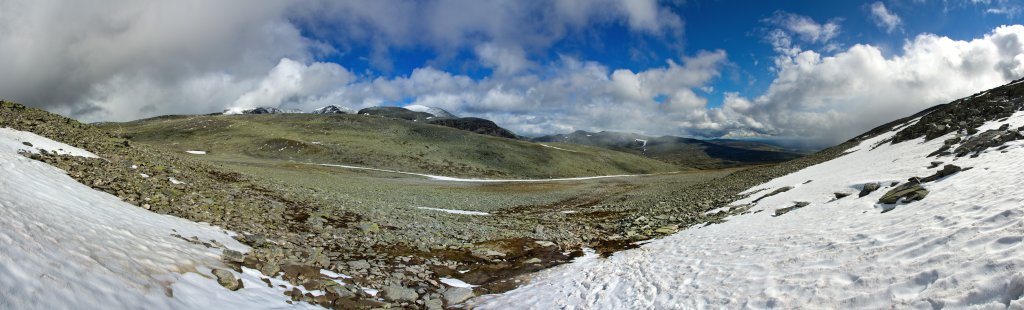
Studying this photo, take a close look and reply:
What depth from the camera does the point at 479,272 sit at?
15.4 metres

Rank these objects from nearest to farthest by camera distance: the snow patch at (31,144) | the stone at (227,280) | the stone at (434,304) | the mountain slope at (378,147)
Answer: the stone at (227,280) → the stone at (434,304) → the snow patch at (31,144) → the mountain slope at (378,147)

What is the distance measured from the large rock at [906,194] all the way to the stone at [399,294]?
14.9 meters

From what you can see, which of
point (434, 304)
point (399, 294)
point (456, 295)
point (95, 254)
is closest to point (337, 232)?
point (399, 294)

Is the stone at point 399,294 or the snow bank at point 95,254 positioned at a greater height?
the snow bank at point 95,254

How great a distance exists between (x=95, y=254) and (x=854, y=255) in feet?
50.2

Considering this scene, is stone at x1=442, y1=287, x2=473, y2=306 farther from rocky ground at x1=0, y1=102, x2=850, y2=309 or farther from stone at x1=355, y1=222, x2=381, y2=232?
stone at x1=355, y1=222, x2=381, y2=232

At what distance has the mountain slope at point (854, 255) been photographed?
7242 millimetres

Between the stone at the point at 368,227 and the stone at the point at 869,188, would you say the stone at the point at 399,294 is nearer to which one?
the stone at the point at 368,227

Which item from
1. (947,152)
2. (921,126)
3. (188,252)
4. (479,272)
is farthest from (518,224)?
(921,126)

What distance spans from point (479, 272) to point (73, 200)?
11.6 m

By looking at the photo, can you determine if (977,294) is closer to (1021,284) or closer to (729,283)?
(1021,284)

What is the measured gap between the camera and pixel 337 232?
1761 centimetres

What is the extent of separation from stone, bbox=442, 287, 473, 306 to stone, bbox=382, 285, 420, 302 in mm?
887

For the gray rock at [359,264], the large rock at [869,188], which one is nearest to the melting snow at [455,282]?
the gray rock at [359,264]
